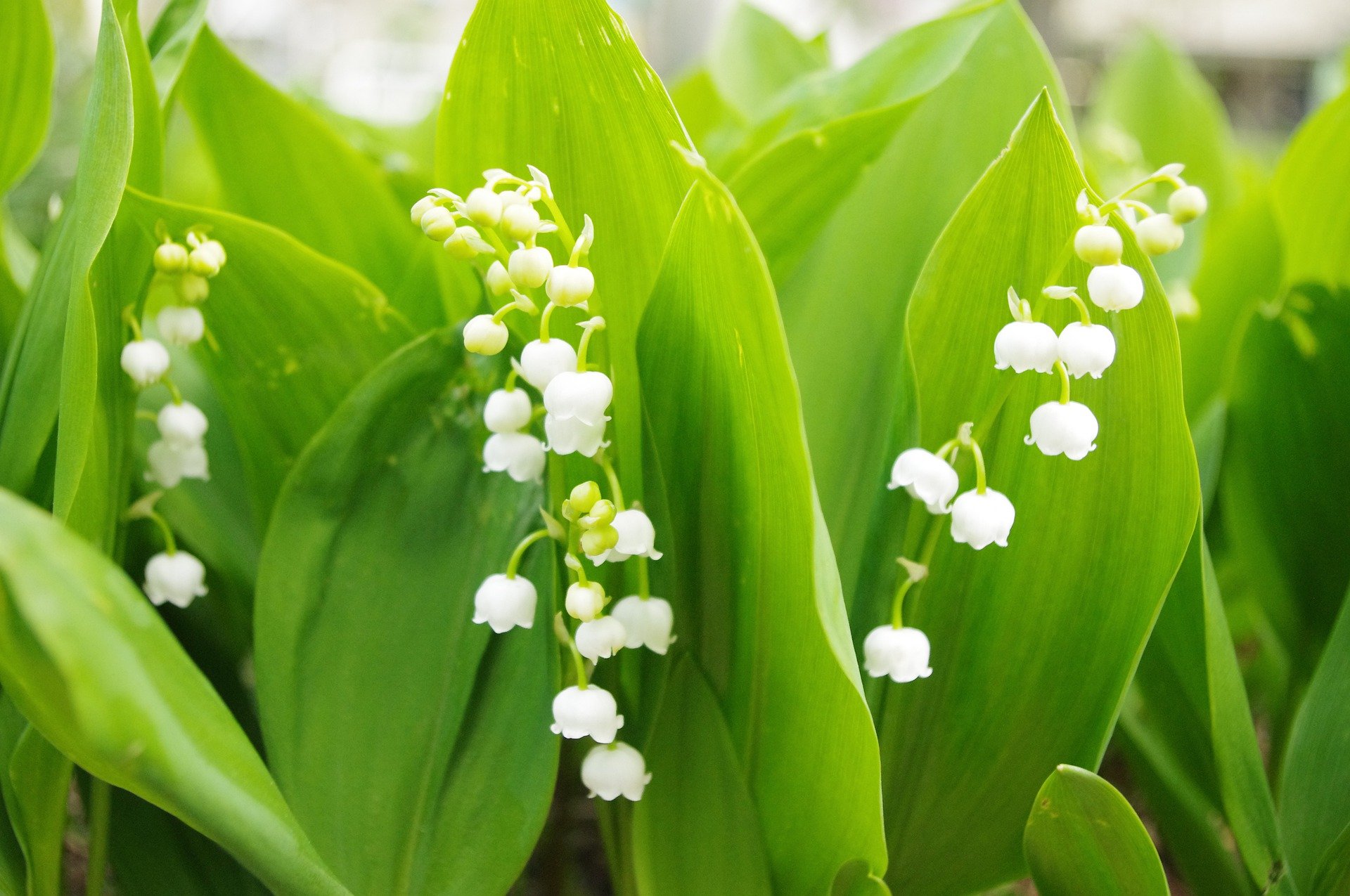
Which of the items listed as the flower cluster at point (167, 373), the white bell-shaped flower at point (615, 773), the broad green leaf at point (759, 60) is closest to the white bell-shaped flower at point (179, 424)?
the flower cluster at point (167, 373)

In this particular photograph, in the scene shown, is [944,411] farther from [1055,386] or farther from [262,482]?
[262,482]

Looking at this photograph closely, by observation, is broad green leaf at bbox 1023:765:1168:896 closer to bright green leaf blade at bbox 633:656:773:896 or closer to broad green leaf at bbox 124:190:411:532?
bright green leaf blade at bbox 633:656:773:896

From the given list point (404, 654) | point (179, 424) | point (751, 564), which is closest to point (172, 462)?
point (179, 424)

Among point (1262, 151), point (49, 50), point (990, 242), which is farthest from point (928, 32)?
point (1262, 151)

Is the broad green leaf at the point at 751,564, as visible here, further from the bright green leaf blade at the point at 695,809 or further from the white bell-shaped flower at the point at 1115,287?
the white bell-shaped flower at the point at 1115,287

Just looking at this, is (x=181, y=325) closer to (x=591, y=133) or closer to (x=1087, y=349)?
(x=591, y=133)
